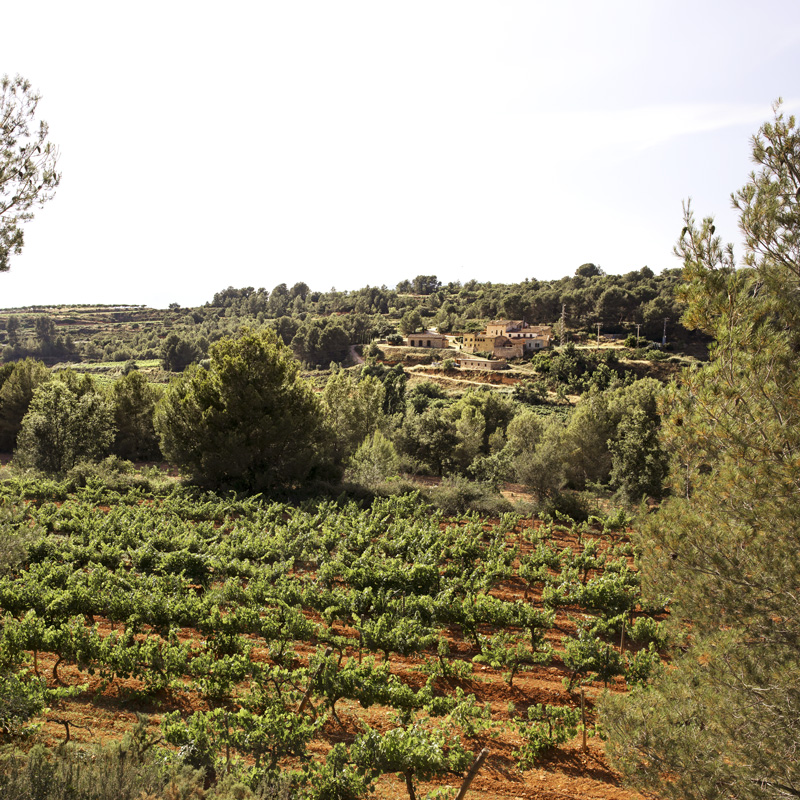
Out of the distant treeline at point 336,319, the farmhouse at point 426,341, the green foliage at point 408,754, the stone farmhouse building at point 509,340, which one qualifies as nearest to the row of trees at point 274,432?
the green foliage at point 408,754

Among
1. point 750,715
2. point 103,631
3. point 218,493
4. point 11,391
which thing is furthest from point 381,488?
point 11,391

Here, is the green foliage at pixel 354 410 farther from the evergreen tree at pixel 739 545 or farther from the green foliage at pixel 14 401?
the evergreen tree at pixel 739 545

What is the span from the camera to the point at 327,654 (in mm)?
7250

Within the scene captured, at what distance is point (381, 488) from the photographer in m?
18.6

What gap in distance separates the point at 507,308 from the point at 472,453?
67172mm

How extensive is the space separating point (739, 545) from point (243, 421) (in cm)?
1645

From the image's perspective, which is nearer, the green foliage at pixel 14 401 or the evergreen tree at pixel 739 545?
the evergreen tree at pixel 739 545

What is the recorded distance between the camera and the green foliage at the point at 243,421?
1856 cm

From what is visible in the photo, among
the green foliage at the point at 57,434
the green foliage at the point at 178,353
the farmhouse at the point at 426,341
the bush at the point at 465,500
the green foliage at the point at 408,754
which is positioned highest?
the farmhouse at the point at 426,341

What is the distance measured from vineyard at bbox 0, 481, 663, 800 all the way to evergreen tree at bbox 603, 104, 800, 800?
184 cm

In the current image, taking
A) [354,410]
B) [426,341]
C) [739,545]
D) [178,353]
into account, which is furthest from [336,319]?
[739,545]

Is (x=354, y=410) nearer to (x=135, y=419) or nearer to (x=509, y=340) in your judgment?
(x=135, y=419)

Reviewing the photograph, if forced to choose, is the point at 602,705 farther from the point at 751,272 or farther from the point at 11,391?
the point at 11,391

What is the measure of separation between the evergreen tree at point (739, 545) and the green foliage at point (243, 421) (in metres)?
15.1
